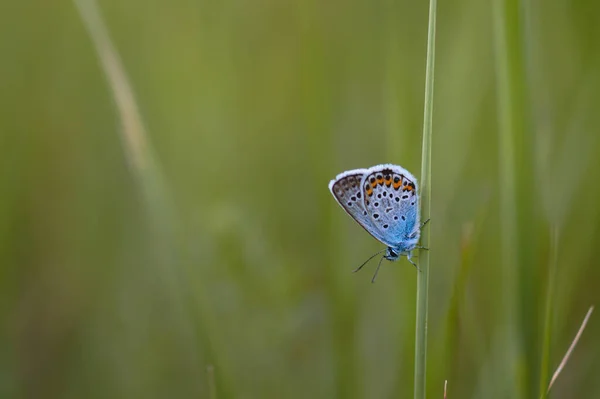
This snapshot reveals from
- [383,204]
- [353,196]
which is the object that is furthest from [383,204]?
[353,196]

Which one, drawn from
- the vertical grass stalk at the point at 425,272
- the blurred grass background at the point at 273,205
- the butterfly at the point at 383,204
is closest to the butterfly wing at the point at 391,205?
the butterfly at the point at 383,204

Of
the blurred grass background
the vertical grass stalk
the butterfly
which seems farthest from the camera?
the butterfly

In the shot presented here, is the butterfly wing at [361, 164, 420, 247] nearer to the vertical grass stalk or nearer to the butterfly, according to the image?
the butterfly

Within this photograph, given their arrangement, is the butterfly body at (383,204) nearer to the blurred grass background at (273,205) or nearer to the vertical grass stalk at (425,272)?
the blurred grass background at (273,205)

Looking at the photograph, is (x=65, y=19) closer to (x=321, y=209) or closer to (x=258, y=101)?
(x=258, y=101)

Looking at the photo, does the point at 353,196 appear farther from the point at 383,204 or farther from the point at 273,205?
the point at 273,205

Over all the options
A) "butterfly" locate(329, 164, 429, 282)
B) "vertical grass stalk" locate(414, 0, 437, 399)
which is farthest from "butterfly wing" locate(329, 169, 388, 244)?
"vertical grass stalk" locate(414, 0, 437, 399)

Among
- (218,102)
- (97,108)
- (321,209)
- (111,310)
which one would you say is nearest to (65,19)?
(97,108)
